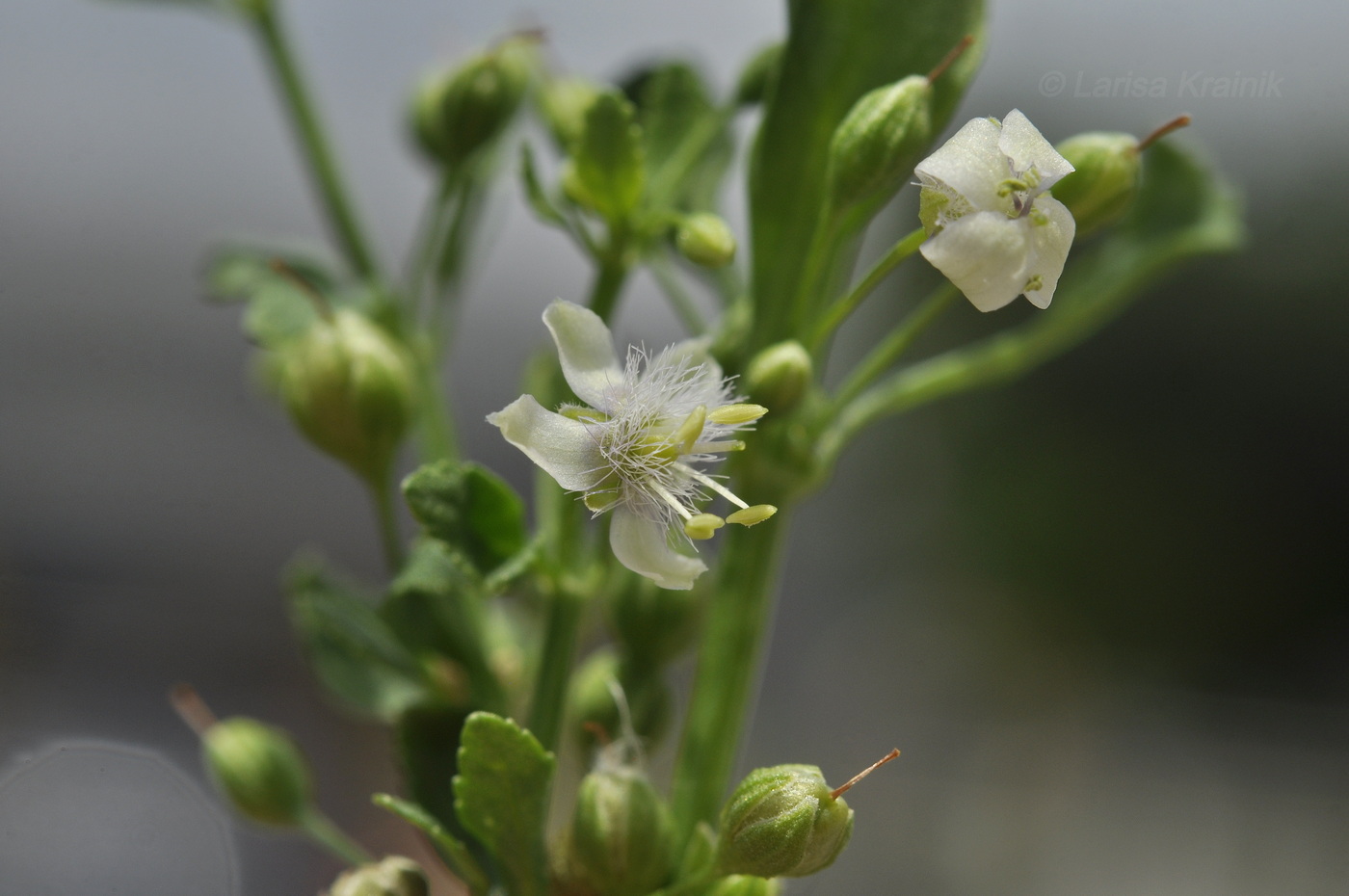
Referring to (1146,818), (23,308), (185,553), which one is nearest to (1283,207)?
(1146,818)

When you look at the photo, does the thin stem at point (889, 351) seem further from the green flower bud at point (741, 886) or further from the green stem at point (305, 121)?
the green stem at point (305, 121)

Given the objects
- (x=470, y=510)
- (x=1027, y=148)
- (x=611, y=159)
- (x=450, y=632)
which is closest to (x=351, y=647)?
(x=450, y=632)

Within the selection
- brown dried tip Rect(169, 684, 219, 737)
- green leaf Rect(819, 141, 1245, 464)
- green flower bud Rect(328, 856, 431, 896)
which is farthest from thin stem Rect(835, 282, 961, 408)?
brown dried tip Rect(169, 684, 219, 737)

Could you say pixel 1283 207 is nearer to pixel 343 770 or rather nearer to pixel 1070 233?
pixel 343 770

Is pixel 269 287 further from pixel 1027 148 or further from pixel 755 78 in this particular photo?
pixel 1027 148

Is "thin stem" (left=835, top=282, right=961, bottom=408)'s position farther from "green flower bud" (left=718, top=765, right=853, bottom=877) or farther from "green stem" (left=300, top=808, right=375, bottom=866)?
"green stem" (left=300, top=808, right=375, bottom=866)
